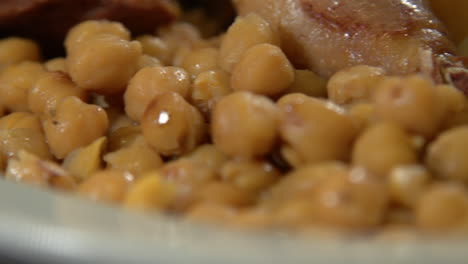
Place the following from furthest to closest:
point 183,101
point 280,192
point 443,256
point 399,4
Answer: point 399,4, point 183,101, point 280,192, point 443,256

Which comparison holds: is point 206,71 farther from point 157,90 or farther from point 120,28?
point 120,28

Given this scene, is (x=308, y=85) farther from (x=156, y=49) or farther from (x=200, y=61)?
(x=156, y=49)

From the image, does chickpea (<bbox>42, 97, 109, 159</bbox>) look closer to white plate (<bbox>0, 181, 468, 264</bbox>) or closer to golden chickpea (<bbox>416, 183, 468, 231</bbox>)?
white plate (<bbox>0, 181, 468, 264</bbox>)

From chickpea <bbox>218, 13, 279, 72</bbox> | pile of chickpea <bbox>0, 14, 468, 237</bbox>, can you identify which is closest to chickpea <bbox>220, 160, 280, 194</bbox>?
pile of chickpea <bbox>0, 14, 468, 237</bbox>

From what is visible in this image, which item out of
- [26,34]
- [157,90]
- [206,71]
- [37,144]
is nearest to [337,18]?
Result: [206,71]

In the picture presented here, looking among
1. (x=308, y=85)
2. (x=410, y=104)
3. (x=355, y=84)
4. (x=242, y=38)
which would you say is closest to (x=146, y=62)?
(x=242, y=38)

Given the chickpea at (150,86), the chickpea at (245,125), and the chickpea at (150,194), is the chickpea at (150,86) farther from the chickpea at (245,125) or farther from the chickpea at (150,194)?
the chickpea at (150,194)

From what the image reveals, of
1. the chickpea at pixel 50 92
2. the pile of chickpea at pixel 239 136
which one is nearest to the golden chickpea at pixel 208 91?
the pile of chickpea at pixel 239 136
